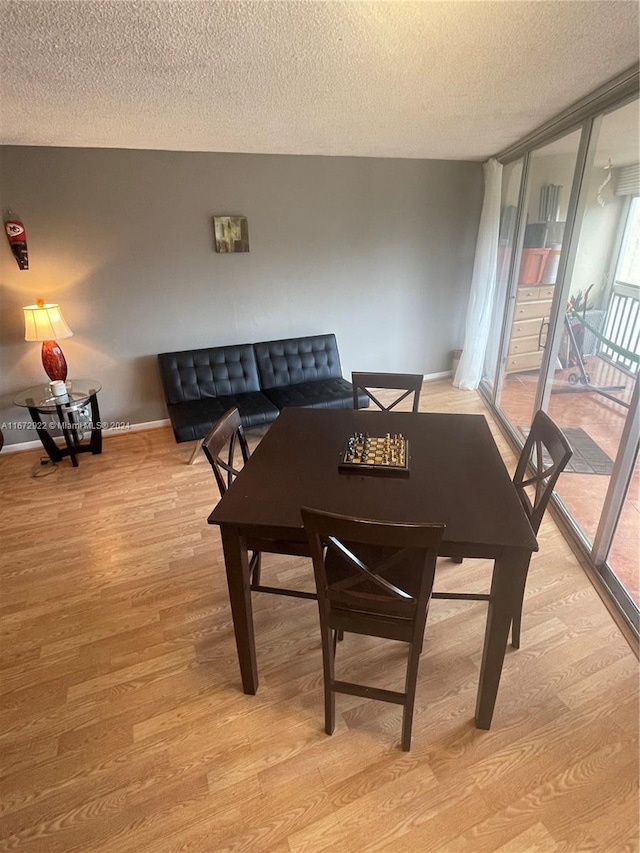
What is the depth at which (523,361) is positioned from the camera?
380 cm

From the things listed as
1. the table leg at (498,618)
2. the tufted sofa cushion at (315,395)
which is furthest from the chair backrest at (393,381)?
the table leg at (498,618)

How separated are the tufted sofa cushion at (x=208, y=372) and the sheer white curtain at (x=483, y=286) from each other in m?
2.25

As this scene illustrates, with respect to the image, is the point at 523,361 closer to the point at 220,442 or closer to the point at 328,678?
the point at 220,442

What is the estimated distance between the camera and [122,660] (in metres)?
1.84

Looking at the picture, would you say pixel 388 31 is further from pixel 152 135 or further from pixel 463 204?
pixel 463 204

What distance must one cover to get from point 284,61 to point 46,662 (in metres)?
2.70

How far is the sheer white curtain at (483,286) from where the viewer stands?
3.99 metres

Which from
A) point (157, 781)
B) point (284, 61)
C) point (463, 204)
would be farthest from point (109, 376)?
point (463, 204)

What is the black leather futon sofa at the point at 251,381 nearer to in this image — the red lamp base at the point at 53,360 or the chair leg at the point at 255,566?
the red lamp base at the point at 53,360

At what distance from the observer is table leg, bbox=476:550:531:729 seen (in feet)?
4.28

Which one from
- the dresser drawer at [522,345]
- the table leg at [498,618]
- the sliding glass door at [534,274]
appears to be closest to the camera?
the table leg at [498,618]

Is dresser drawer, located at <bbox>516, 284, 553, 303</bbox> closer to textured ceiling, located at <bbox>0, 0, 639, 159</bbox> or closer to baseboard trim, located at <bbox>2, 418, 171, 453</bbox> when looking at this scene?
textured ceiling, located at <bbox>0, 0, 639, 159</bbox>

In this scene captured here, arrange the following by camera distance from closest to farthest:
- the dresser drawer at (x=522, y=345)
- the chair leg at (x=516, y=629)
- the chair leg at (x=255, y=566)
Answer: the chair leg at (x=516, y=629)
the chair leg at (x=255, y=566)
the dresser drawer at (x=522, y=345)

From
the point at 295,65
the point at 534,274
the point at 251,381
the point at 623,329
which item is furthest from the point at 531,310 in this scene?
the point at 295,65
